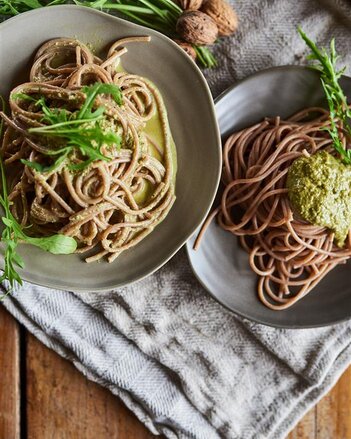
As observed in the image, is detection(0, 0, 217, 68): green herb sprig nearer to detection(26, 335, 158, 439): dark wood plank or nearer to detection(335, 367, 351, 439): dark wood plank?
detection(26, 335, 158, 439): dark wood plank

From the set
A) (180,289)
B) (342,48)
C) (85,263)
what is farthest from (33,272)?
(342,48)

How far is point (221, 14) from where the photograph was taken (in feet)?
6.48

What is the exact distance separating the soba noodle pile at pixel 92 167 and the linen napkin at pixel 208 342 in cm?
34

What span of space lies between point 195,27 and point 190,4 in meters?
0.10

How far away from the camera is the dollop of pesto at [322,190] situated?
1.81 meters

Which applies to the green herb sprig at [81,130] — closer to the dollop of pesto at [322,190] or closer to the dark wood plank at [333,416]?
the dollop of pesto at [322,190]

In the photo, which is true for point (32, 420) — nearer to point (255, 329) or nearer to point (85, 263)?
point (85, 263)

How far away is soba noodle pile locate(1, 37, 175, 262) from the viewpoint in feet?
5.48

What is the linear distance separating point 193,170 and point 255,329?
63 cm

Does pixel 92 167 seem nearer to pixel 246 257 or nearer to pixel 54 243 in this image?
pixel 54 243

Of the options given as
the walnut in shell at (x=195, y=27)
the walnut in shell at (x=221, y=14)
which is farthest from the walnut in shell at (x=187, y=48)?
the walnut in shell at (x=221, y=14)

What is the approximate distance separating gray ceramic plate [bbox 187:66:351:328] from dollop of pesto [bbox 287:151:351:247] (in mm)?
238

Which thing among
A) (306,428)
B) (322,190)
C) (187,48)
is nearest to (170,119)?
(187,48)

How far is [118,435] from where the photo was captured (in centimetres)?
213
